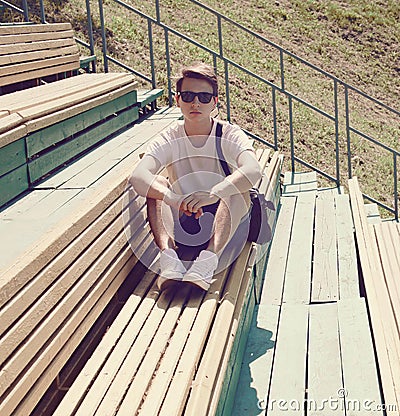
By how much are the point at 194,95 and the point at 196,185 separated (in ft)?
1.46

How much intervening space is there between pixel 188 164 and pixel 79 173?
1.02 m

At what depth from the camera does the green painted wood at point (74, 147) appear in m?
4.12

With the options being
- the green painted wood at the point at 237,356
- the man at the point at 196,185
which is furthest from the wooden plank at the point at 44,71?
the green painted wood at the point at 237,356

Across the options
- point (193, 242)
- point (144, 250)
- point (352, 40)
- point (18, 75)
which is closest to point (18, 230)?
point (144, 250)

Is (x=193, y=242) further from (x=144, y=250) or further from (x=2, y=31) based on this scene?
(x=2, y=31)

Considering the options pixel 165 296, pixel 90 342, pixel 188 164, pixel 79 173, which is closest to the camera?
pixel 90 342

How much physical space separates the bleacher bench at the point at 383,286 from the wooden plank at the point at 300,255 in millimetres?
315

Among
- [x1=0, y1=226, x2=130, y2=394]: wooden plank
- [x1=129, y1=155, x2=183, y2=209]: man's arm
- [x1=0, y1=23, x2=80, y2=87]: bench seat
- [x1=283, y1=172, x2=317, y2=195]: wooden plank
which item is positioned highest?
[x1=283, y1=172, x2=317, y2=195]: wooden plank

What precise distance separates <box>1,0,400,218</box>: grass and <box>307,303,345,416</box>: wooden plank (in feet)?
18.1

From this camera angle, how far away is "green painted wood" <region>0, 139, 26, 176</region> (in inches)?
144

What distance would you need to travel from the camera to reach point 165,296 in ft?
10.1

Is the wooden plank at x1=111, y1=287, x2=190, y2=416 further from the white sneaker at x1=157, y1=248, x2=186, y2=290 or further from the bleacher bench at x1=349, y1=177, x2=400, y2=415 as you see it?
the bleacher bench at x1=349, y1=177, x2=400, y2=415

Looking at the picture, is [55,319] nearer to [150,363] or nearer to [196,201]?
[150,363]

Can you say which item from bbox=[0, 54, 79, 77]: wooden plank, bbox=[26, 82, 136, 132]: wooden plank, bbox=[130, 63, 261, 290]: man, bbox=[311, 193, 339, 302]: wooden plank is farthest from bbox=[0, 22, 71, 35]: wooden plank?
bbox=[311, 193, 339, 302]: wooden plank
